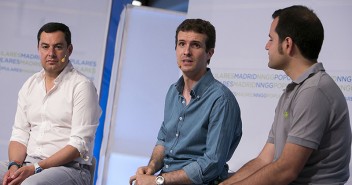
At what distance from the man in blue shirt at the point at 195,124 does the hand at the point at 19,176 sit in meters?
0.70

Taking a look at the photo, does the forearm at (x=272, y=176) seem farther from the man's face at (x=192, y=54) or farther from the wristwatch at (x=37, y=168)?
the wristwatch at (x=37, y=168)

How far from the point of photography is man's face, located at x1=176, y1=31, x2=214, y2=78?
9.18 ft

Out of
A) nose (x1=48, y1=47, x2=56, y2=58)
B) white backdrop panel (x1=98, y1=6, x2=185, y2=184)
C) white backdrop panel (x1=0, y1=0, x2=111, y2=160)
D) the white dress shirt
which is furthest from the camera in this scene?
white backdrop panel (x1=98, y1=6, x2=185, y2=184)

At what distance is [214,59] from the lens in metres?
4.62

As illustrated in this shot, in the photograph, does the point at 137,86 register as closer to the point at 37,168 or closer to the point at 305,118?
the point at 37,168

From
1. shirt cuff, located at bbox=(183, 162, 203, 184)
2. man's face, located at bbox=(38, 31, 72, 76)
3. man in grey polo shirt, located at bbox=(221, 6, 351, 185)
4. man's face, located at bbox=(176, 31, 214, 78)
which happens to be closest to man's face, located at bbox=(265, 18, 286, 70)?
man in grey polo shirt, located at bbox=(221, 6, 351, 185)

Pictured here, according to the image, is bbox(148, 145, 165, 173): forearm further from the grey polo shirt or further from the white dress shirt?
the grey polo shirt

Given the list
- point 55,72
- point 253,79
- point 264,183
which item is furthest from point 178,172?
point 253,79

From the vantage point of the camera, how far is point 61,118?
10.6ft

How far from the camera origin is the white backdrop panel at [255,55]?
4.02 meters

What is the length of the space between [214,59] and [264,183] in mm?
2598

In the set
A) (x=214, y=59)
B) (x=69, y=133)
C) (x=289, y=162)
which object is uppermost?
(x=214, y=59)

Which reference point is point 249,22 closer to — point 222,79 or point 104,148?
point 222,79

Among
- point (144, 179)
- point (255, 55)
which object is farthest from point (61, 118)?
point (255, 55)
